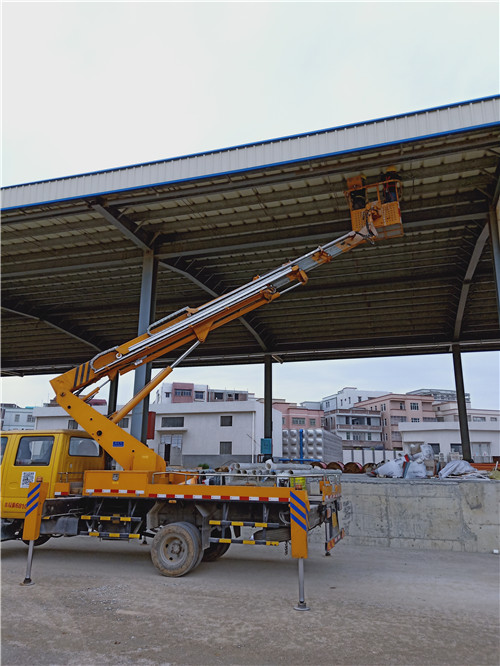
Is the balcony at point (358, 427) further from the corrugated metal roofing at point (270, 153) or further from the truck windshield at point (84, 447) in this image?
the truck windshield at point (84, 447)

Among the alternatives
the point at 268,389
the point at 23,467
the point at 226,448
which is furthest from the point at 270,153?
the point at 226,448

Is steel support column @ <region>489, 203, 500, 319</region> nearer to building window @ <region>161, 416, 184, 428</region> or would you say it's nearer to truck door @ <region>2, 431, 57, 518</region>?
truck door @ <region>2, 431, 57, 518</region>

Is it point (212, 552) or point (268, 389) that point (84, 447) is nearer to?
point (212, 552)

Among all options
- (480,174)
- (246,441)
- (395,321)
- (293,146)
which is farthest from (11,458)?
(246,441)

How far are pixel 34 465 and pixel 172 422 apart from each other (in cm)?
2633

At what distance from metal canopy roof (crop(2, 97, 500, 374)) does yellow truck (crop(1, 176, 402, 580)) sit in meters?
1.79

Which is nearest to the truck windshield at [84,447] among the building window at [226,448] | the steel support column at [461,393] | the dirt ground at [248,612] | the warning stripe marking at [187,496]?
the warning stripe marking at [187,496]

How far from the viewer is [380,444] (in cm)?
6238

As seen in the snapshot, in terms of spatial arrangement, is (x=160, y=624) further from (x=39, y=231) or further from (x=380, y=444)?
(x=380, y=444)

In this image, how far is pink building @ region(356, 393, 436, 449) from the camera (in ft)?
206

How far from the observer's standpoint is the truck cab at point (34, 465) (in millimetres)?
8016

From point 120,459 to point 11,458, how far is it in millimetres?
1971

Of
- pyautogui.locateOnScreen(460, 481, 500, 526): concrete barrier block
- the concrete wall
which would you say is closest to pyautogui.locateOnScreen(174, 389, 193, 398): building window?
the concrete wall

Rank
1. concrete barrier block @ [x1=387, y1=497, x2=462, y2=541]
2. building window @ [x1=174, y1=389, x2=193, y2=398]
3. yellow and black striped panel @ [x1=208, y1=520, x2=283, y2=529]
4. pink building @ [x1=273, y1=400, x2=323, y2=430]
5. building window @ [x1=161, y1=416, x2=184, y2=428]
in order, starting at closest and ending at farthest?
yellow and black striped panel @ [x1=208, y1=520, x2=283, y2=529], concrete barrier block @ [x1=387, y1=497, x2=462, y2=541], building window @ [x1=161, y1=416, x2=184, y2=428], pink building @ [x1=273, y1=400, x2=323, y2=430], building window @ [x1=174, y1=389, x2=193, y2=398]
